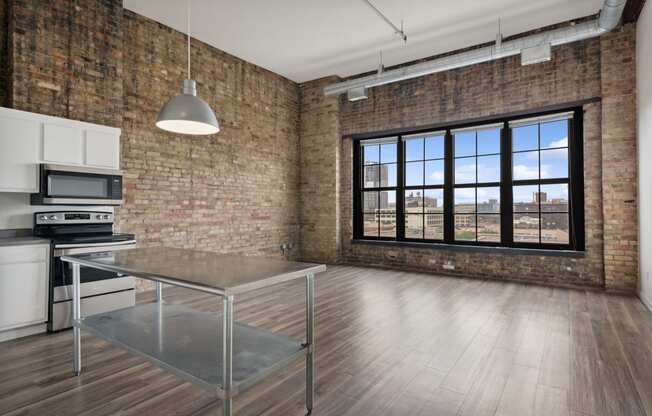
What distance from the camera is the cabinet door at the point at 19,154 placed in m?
3.53

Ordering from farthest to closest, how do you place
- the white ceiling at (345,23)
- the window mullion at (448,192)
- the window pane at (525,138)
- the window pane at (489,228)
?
the window mullion at (448,192) → the window pane at (489,228) → the window pane at (525,138) → the white ceiling at (345,23)

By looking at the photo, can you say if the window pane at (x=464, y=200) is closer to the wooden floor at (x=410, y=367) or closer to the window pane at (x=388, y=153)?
the window pane at (x=388, y=153)

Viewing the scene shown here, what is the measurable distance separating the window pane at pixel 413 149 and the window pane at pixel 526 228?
7.08ft

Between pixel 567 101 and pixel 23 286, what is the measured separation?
7457 mm

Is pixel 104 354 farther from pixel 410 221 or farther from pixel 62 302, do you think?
pixel 410 221

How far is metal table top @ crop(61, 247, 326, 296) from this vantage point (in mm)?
1731

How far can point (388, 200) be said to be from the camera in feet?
25.0

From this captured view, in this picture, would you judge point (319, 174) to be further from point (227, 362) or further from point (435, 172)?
point (227, 362)

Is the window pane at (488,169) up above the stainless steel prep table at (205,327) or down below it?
above

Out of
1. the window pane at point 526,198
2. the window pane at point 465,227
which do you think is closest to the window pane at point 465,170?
the window pane at point 465,227

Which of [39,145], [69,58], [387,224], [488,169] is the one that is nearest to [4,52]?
[69,58]

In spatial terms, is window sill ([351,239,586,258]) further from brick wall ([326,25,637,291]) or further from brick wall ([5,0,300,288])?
brick wall ([5,0,300,288])

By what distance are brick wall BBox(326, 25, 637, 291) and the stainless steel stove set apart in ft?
16.2

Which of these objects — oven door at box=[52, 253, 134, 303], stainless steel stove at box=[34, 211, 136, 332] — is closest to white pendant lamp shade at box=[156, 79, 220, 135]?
stainless steel stove at box=[34, 211, 136, 332]
